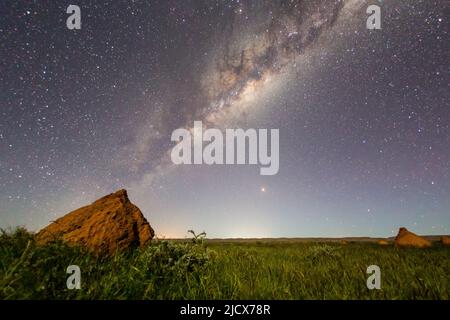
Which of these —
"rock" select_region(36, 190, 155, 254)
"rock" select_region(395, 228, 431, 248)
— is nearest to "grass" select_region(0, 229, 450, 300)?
"rock" select_region(36, 190, 155, 254)

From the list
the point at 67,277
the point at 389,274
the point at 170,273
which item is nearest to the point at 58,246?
the point at 67,277

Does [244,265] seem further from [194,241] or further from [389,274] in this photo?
[389,274]

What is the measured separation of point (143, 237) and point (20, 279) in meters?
2.87

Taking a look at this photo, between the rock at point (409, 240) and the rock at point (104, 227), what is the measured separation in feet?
72.4

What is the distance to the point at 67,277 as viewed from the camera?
151 inches

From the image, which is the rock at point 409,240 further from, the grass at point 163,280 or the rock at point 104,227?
the rock at point 104,227

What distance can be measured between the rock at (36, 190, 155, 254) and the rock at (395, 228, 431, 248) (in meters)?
22.1

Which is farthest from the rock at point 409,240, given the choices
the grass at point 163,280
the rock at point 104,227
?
the rock at point 104,227

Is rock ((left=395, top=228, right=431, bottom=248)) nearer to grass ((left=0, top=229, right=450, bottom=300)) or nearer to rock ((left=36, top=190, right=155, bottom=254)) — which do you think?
grass ((left=0, top=229, right=450, bottom=300))

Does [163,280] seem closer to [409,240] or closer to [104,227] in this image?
[104,227]

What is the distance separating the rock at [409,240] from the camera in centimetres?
2246

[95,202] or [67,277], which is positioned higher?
[95,202]

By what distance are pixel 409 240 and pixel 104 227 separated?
80.5ft
